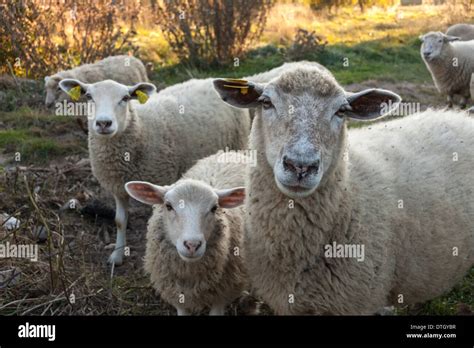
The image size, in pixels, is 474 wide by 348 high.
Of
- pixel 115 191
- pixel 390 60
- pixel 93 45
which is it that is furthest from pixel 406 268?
pixel 390 60

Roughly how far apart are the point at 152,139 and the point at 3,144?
8.46ft

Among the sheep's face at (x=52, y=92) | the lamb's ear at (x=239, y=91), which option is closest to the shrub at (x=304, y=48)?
the sheep's face at (x=52, y=92)

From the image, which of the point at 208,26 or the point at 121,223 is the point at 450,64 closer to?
the point at 208,26

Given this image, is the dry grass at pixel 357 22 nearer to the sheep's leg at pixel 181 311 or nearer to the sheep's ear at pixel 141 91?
the sheep's ear at pixel 141 91

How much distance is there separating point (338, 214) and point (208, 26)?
9854 mm

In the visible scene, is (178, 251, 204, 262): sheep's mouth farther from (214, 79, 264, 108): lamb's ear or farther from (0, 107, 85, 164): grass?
(0, 107, 85, 164): grass

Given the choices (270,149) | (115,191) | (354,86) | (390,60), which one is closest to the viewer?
(270,149)

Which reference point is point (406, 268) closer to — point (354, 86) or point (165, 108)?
point (165, 108)

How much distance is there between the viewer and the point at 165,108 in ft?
20.0

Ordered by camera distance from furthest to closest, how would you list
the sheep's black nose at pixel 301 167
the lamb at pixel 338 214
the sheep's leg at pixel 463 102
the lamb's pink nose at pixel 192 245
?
the sheep's leg at pixel 463 102 < the lamb's pink nose at pixel 192 245 < the lamb at pixel 338 214 < the sheep's black nose at pixel 301 167

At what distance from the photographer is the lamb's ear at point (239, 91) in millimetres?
3516

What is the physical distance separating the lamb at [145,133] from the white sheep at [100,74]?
311 cm

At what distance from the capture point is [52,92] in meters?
8.98

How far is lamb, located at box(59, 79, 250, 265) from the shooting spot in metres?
5.41
